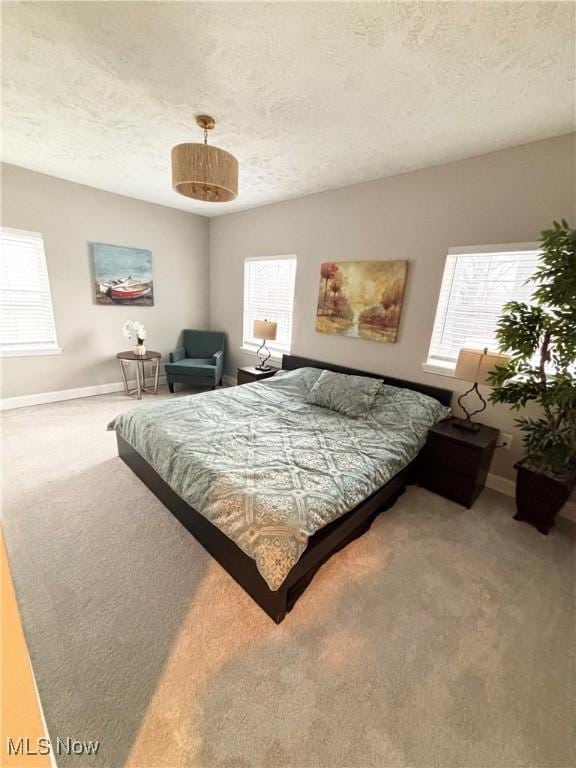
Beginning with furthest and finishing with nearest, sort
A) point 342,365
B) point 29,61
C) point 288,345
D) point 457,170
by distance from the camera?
point 288,345 < point 342,365 < point 457,170 < point 29,61

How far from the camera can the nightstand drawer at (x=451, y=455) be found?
2.16 meters

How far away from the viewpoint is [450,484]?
231 cm

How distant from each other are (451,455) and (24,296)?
471 centimetres

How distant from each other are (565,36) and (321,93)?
3.61ft

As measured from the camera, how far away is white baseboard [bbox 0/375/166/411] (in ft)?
11.5

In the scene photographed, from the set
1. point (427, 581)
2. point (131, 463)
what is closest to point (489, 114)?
point (427, 581)

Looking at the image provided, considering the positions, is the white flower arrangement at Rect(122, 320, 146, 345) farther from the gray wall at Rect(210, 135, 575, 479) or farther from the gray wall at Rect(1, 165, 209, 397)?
the gray wall at Rect(210, 135, 575, 479)

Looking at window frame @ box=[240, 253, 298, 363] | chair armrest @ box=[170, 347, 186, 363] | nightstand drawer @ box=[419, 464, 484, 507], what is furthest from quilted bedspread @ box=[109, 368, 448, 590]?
chair armrest @ box=[170, 347, 186, 363]

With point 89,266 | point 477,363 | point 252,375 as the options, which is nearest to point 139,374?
point 89,266

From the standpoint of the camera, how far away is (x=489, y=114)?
5.91 ft

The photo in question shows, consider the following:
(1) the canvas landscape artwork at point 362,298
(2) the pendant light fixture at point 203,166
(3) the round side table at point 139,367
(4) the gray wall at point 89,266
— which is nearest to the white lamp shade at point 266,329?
(1) the canvas landscape artwork at point 362,298

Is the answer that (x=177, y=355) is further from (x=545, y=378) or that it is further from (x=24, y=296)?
(x=545, y=378)

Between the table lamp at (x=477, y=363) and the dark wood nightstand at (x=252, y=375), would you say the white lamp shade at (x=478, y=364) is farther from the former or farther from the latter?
the dark wood nightstand at (x=252, y=375)

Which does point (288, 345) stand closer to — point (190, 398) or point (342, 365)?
point (342, 365)
